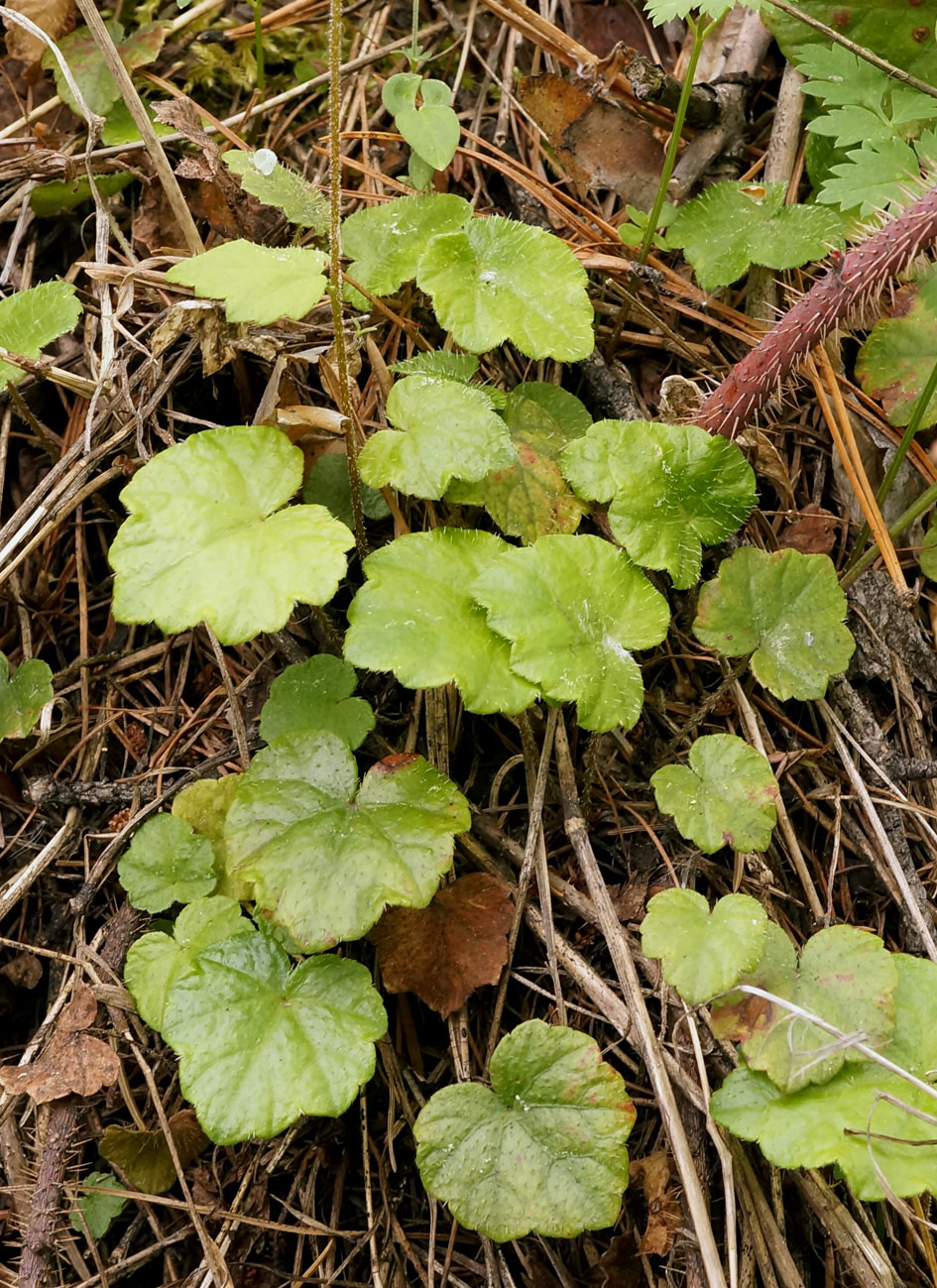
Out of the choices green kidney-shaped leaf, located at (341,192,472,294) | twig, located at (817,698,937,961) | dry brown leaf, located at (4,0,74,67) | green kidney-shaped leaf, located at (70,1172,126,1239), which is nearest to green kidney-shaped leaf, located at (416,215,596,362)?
green kidney-shaped leaf, located at (341,192,472,294)

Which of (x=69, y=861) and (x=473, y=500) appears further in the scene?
(x=69, y=861)

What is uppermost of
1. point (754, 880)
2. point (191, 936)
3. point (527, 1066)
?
point (754, 880)

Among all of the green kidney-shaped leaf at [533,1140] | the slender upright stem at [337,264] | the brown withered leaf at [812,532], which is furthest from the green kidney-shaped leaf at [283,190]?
the green kidney-shaped leaf at [533,1140]

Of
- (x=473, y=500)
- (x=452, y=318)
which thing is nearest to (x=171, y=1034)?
(x=473, y=500)

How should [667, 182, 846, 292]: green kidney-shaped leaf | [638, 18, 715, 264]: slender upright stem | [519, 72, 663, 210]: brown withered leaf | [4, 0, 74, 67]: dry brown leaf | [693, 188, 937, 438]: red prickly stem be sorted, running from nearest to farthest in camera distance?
[693, 188, 937, 438]: red prickly stem < [638, 18, 715, 264]: slender upright stem < [667, 182, 846, 292]: green kidney-shaped leaf < [519, 72, 663, 210]: brown withered leaf < [4, 0, 74, 67]: dry brown leaf

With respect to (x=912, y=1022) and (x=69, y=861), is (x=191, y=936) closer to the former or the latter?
(x=69, y=861)

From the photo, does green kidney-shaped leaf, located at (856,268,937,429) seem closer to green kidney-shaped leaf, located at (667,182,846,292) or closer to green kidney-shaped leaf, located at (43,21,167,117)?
green kidney-shaped leaf, located at (667,182,846,292)

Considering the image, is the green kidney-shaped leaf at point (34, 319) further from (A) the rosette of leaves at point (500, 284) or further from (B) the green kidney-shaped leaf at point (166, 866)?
(B) the green kidney-shaped leaf at point (166, 866)
